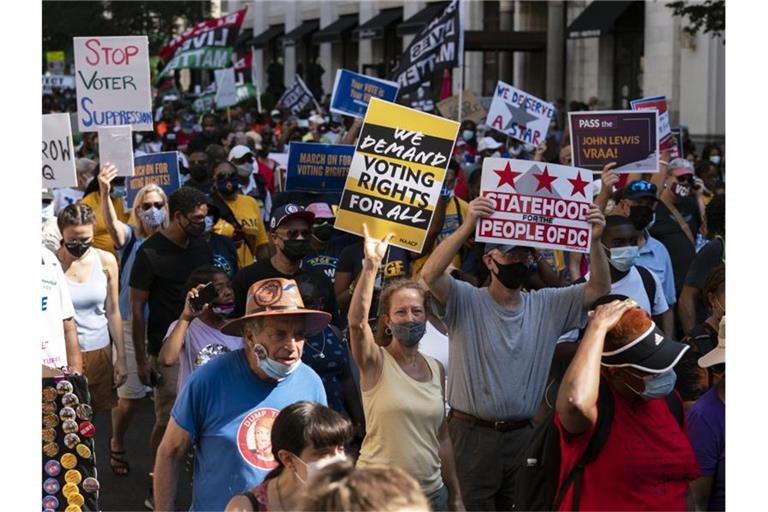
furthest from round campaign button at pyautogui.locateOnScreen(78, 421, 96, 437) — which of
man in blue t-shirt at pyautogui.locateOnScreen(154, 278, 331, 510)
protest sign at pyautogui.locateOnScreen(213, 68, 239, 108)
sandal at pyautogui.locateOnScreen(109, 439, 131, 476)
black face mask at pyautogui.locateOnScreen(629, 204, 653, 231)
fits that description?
protest sign at pyautogui.locateOnScreen(213, 68, 239, 108)

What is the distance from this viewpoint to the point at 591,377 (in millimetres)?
4578

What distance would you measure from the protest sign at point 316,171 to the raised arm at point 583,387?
20.8ft

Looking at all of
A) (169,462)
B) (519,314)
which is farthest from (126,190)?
(169,462)

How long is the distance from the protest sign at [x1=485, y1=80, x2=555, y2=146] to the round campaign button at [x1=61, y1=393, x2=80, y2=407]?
9.86 meters

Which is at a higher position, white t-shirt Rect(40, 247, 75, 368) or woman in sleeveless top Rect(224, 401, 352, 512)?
white t-shirt Rect(40, 247, 75, 368)

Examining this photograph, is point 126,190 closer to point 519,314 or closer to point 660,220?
point 660,220

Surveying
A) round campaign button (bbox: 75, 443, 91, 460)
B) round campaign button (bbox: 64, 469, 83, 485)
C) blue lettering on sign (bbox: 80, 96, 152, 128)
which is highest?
blue lettering on sign (bbox: 80, 96, 152, 128)

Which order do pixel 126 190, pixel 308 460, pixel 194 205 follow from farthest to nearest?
pixel 126 190 → pixel 194 205 → pixel 308 460

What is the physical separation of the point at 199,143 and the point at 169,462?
33.3 ft

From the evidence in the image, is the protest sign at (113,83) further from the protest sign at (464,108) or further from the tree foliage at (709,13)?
the tree foliage at (709,13)

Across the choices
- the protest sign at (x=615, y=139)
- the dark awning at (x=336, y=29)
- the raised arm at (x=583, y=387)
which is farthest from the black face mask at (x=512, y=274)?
the dark awning at (x=336, y=29)

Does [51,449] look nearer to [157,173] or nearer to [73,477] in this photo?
[73,477]

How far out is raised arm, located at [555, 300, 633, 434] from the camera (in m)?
4.55

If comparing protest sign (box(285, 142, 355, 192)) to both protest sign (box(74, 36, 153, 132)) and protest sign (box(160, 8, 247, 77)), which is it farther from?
protest sign (box(160, 8, 247, 77))
